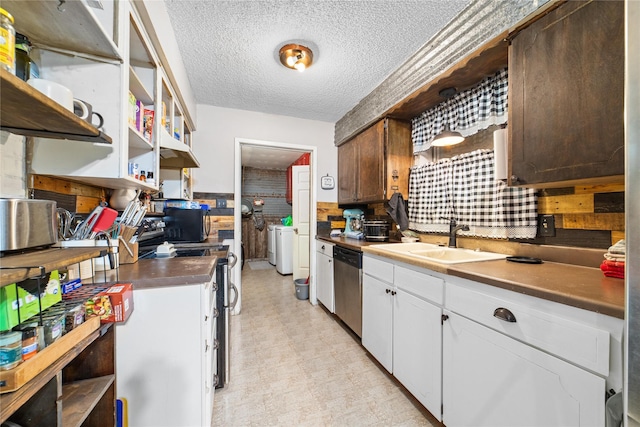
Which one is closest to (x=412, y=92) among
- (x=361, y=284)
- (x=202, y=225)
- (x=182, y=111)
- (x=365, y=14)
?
(x=365, y=14)

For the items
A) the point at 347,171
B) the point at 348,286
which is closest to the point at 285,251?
the point at 347,171

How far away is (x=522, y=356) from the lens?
94cm

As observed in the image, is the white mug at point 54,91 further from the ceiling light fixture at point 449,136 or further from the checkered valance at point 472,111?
the checkered valance at point 472,111

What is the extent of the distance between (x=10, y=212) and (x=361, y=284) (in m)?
1.97

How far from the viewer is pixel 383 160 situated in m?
2.43

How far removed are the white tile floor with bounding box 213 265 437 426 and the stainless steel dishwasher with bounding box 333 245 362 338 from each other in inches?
7.1

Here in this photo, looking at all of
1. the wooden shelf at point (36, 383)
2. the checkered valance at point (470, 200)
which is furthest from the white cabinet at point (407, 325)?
the wooden shelf at point (36, 383)

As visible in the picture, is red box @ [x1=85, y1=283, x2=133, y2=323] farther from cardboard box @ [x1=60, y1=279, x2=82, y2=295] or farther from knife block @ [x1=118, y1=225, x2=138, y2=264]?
knife block @ [x1=118, y1=225, x2=138, y2=264]

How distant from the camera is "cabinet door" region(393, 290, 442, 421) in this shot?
1.33 metres

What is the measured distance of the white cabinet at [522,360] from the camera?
76cm

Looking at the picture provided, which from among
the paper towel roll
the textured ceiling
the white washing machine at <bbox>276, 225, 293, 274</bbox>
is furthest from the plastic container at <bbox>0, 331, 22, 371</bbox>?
the white washing machine at <bbox>276, 225, 293, 274</bbox>

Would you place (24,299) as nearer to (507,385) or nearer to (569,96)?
(507,385)

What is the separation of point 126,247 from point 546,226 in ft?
7.51

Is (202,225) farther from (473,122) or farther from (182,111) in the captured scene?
(473,122)
